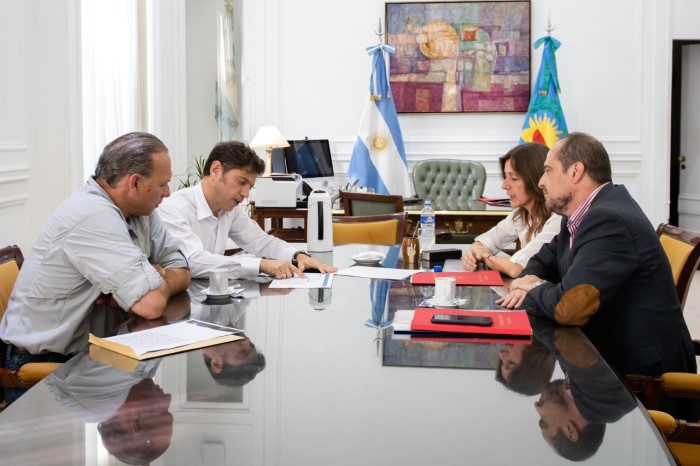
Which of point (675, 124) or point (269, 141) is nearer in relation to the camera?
point (269, 141)

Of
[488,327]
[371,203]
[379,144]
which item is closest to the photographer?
[488,327]

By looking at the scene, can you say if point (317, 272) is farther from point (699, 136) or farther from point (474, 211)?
point (699, 136)

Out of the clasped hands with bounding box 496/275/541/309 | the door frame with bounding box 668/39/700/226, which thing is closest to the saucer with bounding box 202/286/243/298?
the clasped hands with bounding box 496/275/541/309

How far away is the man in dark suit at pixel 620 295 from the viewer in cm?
221

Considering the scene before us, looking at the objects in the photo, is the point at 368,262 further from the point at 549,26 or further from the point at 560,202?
the point at 549,26

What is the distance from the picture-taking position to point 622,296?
234 cm

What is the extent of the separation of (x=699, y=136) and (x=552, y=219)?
5.95 m

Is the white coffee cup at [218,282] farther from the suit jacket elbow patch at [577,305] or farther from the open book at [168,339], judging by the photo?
the suit jacket elbow patch at [577,305]

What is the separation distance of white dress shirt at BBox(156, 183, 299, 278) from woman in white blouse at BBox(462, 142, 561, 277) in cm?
83

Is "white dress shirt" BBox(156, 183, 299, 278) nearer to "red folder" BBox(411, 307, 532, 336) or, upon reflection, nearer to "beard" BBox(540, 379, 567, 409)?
"red folder" BBox(411, 307, 532, 336)

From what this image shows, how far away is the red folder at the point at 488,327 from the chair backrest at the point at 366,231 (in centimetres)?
207

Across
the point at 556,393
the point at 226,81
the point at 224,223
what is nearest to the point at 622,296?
the point at 556,393

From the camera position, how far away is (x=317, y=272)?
3.16m

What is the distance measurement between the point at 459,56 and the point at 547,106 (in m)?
1.02
